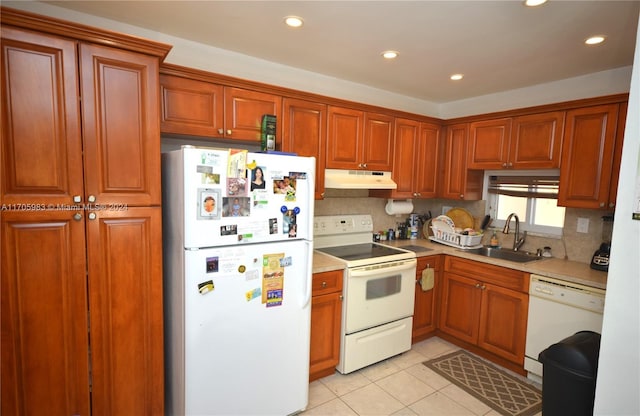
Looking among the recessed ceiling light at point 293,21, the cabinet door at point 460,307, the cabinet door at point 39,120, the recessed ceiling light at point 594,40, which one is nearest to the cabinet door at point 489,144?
the recessed ceiling light at point 594,40

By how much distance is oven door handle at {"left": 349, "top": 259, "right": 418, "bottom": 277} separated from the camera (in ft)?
8.55

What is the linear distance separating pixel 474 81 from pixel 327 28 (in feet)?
5.54

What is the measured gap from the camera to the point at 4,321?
5.02ft

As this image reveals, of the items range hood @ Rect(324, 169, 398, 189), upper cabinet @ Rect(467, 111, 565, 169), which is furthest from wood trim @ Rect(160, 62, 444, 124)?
upper cabinet @ Rect(467, 111, 565, 169)

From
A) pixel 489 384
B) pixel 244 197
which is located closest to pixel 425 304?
pixel 489 384

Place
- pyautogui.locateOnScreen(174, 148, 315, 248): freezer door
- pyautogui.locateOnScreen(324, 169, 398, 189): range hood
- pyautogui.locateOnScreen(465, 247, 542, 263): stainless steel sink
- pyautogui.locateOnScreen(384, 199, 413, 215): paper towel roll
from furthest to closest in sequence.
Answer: pyautogui.locateOnScreen(384, 199, 413, 215): paper towel roll
pyautogui.locateOnScreen(465, 247, 542, 263): stainless steel sink
pyautogui.locateOnScreen(324, 169, 398, 189): range hood
pyautogui.locateOnScreen(174, 148, 315, 248): freezer door

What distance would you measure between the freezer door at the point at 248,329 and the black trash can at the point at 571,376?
4.68 feet

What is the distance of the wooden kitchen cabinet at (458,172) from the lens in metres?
3.46

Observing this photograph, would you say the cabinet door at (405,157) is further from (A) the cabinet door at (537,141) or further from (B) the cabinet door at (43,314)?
(B) the cabinet door at (43,314)

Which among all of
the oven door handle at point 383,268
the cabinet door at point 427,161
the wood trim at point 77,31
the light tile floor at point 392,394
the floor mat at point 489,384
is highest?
the wood trim at point 77,31

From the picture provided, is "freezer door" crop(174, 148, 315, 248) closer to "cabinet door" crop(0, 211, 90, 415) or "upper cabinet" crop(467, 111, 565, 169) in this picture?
"cabinet door" crop(0, 211, 90, 415)

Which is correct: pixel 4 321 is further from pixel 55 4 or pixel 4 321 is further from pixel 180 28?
pixel 180 28

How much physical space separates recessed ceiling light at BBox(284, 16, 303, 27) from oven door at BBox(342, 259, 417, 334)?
68.3 inches

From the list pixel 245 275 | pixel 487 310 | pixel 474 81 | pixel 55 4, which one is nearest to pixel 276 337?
pixel 245 275
